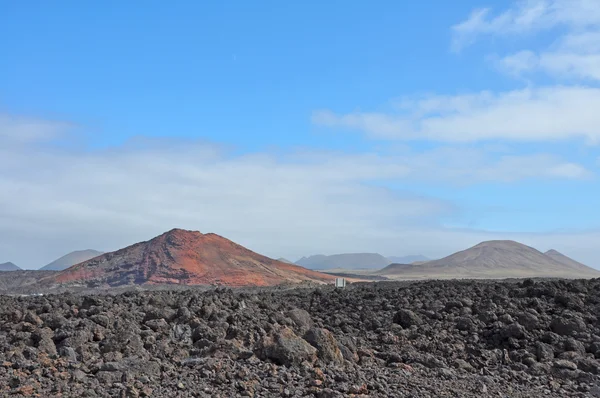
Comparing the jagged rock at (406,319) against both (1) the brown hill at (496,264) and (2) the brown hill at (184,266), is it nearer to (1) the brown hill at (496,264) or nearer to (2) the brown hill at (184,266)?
(2) the brown hill at (184,266)

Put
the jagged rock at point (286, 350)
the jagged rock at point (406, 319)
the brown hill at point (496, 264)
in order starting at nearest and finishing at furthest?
the jagged rock at point (286, 350)
the jagged rock at point (406, 319)
the brown hill at point (496, 264)

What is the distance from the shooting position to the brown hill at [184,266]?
4822cm

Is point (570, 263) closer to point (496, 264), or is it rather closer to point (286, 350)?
point (496, 264)

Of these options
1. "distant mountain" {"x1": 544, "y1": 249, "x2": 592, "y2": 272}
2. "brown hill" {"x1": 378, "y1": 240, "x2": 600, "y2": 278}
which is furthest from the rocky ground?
"distant mountain" {"x1": 544, "y1": 249, "x2": 592, "y2": 272}

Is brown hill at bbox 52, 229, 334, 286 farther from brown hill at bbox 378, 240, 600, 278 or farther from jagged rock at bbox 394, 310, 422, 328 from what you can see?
brown hill at bbox 378, 240, 600, 278

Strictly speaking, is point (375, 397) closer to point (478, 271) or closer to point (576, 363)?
point (576, 363)

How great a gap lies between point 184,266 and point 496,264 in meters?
82.7

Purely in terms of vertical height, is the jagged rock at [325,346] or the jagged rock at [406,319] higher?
the jagged rock at [406,319]

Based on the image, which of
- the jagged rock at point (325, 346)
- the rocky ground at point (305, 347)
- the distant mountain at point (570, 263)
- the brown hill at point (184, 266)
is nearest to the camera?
the rocky ground at point (305, 347)

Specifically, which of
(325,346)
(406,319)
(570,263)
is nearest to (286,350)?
(325,346)

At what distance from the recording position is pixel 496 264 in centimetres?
11769

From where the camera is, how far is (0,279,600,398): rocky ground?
25.8 feet

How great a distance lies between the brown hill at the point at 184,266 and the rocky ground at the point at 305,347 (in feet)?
111

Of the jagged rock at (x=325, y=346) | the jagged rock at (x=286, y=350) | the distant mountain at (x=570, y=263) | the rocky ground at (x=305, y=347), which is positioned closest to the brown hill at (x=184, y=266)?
the rocky ground at (x=305, y=347)
